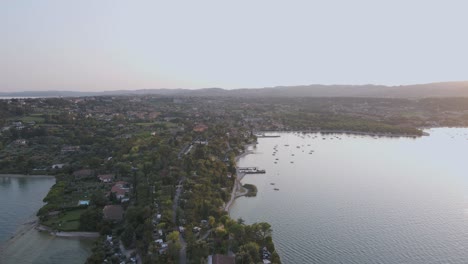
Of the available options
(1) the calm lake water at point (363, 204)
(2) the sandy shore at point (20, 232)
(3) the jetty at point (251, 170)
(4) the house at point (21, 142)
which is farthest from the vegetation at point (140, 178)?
(1) the calm lake water at point (363, 204)

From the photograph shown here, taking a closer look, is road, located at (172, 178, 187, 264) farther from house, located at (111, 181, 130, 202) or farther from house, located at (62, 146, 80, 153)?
house, located at (62, 146, 80, 153)

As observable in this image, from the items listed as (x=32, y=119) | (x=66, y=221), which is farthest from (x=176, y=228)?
(x=32, y=119)

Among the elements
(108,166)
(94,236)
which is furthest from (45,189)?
(94,236)

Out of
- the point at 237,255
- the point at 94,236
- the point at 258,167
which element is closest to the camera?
the point at 237,255

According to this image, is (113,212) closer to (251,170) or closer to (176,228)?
(176,228)

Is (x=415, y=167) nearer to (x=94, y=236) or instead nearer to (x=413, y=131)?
(x=413, y=131)

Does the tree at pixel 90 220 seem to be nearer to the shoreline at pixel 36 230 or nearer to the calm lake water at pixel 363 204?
the shoreline at pixel 36 230

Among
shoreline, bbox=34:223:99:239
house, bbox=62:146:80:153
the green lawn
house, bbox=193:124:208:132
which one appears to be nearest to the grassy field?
shoreline, bbox=34:223:99:239
